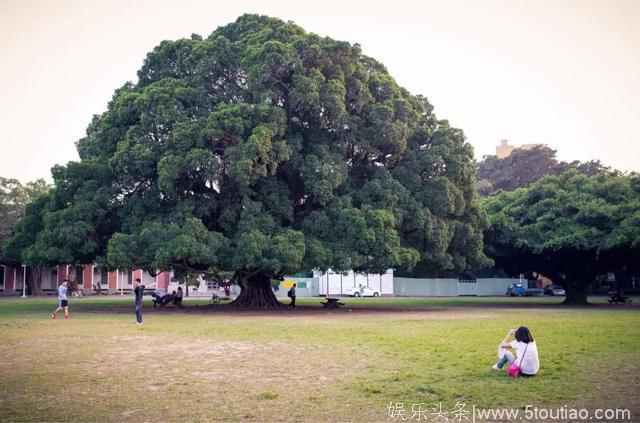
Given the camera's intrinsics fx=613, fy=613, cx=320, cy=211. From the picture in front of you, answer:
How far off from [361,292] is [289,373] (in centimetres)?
4557

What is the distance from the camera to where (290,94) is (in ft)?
96.2

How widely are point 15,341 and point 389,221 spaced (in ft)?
56.0

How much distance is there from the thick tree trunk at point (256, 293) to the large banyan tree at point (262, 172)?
0.08 meters


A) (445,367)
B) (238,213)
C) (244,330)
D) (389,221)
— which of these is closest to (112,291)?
(238,213)

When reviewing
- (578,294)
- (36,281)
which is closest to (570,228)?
(578,294)

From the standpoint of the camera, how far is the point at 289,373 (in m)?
11.2

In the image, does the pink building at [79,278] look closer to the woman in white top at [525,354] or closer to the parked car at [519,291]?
the parked car at [519,291]

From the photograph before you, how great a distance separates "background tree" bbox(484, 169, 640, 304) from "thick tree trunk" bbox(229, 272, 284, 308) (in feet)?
48.0

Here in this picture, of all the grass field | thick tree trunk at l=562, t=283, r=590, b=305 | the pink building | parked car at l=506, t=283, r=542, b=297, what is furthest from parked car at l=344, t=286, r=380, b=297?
the grass field

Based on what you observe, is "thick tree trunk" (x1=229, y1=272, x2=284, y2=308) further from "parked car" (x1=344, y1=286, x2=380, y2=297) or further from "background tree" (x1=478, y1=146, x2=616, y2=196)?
"background tree" (x1=478, y1=146, x2=616, y2=196)

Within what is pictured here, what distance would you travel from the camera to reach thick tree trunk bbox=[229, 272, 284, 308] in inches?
1293

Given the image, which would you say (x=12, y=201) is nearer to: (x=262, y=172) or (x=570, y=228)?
(x=262, y=172)

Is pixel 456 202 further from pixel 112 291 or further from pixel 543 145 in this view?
pixel 543 145

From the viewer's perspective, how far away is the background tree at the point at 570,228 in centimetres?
3428
